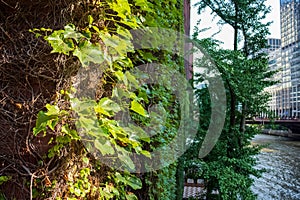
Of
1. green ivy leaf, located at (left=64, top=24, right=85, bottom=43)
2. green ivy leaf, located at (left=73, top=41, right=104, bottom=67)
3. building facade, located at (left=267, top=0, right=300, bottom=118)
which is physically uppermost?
building facade, located at (left=267, top=0, right=300, bottom=118)

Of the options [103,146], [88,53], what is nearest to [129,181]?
[103,146]

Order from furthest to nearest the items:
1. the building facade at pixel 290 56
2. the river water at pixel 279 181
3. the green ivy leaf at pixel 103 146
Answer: the building facade at pixel 290 56
the river water at pixel 279 181
the green ivy leaf at pixel 103 146

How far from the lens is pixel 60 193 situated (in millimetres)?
864

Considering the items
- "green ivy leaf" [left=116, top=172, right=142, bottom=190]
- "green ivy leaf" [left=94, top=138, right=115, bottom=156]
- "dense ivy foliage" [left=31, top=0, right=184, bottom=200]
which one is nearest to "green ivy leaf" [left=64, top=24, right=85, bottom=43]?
"dense ivy foliage" [left=31, top=0, right=184, bottom=200]

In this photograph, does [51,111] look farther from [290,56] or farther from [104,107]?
[290,56]

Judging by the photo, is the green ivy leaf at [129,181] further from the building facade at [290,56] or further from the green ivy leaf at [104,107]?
the building facade at [290,56]

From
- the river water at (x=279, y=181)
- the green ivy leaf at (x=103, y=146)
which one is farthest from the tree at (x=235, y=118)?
the green ivy leaf at (x=103, y=146)

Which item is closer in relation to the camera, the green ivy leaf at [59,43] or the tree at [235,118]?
the green ivy leaf at [59,43]

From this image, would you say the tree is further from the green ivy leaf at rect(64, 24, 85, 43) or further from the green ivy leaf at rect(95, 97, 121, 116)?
the green ivy leaf at rect(64, 24, 85, 43)

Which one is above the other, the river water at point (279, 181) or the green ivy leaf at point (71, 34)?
the green ivy leaf at point (71, 34)

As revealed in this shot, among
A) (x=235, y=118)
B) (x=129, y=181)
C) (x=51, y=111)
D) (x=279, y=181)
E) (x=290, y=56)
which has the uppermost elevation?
(x=290, y=56)

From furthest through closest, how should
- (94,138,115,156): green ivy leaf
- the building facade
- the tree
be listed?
1. the building facade
2. the tree
3. (94,138,115,156): green ivy leaf

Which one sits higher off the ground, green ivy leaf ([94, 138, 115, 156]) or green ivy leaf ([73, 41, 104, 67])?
green ivy leaf ([73, 41, 104, 67])

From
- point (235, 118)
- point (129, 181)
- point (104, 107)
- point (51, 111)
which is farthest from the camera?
point (235, 118)
